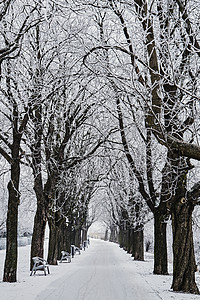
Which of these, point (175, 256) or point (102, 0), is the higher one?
point (102, 0)

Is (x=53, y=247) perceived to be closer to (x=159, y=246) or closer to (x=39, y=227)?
(x=39, y=227)

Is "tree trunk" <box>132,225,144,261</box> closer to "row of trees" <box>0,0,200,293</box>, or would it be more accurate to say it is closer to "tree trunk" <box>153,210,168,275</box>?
"row of trees" <box>0,0,200,293</box>

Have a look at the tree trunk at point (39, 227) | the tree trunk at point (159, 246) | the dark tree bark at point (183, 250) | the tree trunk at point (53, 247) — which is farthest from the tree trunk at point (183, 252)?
the tree trunk at point (53, 247)

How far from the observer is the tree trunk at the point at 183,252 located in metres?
10.1

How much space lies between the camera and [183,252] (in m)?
10.2

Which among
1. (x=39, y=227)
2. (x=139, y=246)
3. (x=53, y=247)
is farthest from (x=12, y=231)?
(x=139, y=246)

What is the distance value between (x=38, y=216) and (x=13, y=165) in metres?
4.19

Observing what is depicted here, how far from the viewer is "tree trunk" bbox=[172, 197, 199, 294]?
1008 centimetres

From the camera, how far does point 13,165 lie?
11891 mm

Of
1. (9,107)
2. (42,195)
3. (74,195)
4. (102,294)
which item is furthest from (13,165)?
(74,195)

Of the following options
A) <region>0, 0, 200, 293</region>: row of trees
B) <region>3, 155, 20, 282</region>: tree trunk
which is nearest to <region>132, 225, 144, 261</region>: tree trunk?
<region>0, 0, 200, 293</region>: row of trees

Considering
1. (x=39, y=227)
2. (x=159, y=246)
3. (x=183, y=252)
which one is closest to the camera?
(x=183, y=252)

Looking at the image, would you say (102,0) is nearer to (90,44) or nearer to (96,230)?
(90,44)

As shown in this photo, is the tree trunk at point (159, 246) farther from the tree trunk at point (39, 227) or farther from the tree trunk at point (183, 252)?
the tree trunk at point (39, 227)
